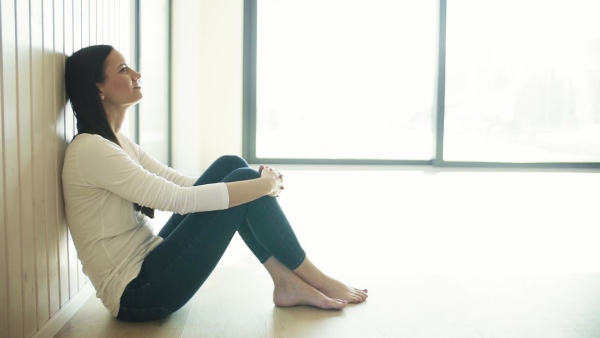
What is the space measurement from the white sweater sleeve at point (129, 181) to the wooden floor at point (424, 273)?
1.23 feet

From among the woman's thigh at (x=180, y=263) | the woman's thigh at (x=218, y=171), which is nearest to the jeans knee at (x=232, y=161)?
the woman's thigh at (x=218, y=171)

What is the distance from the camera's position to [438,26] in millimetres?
6211

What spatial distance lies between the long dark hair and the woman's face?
0.05 ft

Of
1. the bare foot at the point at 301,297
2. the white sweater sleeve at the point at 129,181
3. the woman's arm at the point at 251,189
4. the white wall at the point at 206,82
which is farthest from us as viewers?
the white wall at the point at 206,82

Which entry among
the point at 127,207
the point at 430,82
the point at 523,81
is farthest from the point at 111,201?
the point at 523,81

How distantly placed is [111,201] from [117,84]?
33 cm

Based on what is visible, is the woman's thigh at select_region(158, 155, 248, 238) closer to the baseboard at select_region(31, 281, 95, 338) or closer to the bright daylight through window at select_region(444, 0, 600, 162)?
the baseboard at select_region(31, 281, 95, 338)

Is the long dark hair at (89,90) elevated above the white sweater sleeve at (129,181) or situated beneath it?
elevated above

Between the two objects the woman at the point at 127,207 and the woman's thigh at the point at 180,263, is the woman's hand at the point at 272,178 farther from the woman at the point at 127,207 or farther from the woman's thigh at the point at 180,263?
the woman's thigh at the point at 180,263

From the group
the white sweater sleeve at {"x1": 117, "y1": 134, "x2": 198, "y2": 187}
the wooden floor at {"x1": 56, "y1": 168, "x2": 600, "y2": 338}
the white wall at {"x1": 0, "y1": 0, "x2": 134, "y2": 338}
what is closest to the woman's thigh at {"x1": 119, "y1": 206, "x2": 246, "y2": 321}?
the wooden floor at {"x1": 56, "y1": 168, "x2": 600, "y2": 338}

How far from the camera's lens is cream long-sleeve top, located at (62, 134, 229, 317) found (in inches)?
61.9

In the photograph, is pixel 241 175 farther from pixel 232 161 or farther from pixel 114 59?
pixel 114 59

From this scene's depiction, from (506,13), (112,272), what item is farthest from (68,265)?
(506,13)

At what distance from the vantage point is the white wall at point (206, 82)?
5574 millimetres
